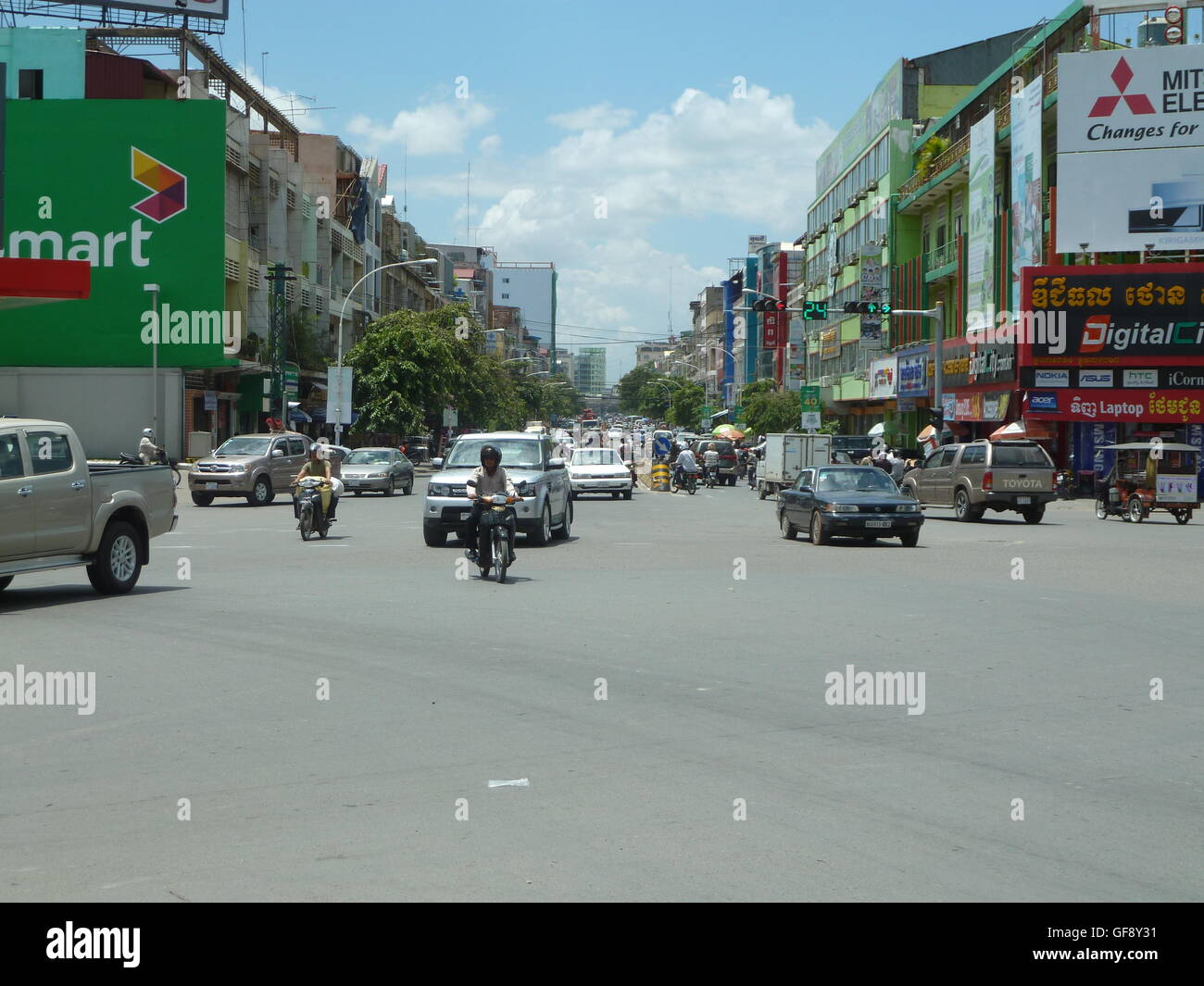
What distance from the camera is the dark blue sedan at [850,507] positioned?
23797mm

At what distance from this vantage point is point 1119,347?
1686 inches

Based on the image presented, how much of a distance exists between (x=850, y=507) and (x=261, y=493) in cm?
1775

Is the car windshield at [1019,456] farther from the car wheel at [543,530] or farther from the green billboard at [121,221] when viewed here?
the green billboard at [121,221]

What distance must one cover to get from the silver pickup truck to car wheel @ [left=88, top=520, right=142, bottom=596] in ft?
0.03

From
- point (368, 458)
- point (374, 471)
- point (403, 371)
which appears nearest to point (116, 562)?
point (374, 471)

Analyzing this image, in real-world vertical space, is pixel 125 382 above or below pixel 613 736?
above

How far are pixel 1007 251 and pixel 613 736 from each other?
1768 inches

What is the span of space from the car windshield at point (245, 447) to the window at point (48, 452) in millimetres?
21791

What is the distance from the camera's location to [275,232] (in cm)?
6531

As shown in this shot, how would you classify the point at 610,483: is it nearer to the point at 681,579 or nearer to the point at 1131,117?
the point at 1131,117

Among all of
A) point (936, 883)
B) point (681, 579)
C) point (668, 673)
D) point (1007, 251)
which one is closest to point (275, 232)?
point (1007, 251)

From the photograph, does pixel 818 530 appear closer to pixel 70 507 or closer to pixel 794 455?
pixel 70 507

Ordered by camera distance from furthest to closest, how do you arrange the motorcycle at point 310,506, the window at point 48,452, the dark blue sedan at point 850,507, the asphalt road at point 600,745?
→ the dark blue sedan at point 850,507 → the motorcycle at point 310,506 → the window at point 48,452 → the asphalt road at point 600,745

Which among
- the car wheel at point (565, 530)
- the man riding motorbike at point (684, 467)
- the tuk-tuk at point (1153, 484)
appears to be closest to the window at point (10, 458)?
the car wheel at point (565, 530)
